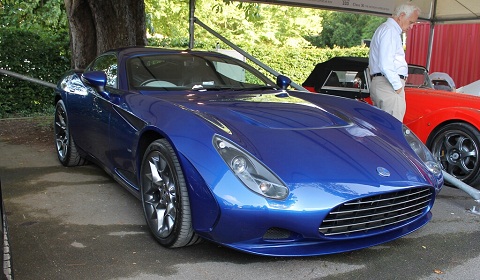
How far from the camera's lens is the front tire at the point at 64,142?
5.37 m

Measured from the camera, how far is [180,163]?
3.03m

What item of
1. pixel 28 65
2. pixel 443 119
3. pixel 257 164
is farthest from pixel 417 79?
pixel 28 65

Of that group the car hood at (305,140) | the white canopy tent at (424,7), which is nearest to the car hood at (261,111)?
the car hood at (305,140)

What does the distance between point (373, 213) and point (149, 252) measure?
1.45 m

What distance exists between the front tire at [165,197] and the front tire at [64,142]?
212 cm

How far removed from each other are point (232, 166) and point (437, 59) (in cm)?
1124

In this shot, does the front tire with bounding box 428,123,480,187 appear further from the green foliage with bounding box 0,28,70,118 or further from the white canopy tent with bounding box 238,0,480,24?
the green foliage with bounding box 0,28,70,118

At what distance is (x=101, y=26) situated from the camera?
753 centimetres

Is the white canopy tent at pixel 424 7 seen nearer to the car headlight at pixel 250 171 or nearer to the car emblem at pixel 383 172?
the car emblem at pixel 383 172

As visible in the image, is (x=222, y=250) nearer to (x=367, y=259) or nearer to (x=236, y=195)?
(x=236, y=195)

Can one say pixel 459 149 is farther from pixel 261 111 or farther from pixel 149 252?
pixel 149 252

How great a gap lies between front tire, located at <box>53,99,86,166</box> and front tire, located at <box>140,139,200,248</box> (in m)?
2.12

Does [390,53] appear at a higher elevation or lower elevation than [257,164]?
higher

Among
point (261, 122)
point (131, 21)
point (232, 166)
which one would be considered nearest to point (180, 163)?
point (232, 166)
